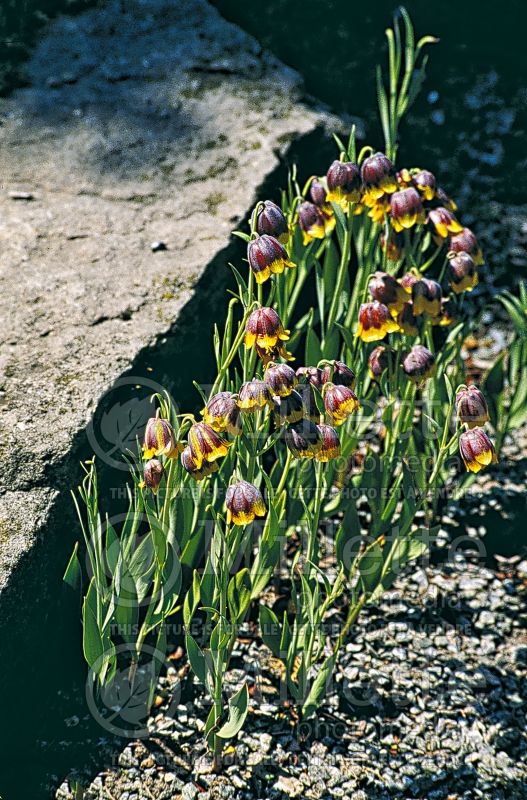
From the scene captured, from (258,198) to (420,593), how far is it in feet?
4.06

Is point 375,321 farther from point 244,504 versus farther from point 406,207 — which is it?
point 244,504

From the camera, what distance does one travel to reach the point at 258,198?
2783 millimetres

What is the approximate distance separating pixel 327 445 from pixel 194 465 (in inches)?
10.0

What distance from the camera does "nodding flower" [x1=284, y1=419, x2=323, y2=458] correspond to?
1696 millimetres

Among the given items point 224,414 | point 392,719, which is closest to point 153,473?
point 224,414

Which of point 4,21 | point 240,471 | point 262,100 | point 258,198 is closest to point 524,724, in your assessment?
point 240,471

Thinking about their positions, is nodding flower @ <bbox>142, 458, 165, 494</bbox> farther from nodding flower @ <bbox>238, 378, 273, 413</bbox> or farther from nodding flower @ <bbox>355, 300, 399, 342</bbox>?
nodding flower @ <bbox>355, 300, 399, 342</bbox>

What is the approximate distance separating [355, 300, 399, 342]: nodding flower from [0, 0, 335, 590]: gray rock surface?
22.8 inches

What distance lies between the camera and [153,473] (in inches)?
66.7

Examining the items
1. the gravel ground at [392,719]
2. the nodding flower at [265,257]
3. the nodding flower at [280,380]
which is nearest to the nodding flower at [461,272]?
the nodding flower at [265,257]

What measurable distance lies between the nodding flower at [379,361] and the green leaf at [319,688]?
2.05ft

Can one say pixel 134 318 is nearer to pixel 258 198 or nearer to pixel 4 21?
pixel 258 198

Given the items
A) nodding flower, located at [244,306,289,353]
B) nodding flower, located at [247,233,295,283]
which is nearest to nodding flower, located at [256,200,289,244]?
nodding flower, located at [247,233,295,283]

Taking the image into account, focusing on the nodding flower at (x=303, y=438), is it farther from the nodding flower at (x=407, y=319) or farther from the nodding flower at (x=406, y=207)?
the nodding flower at (x=406, y=207)
